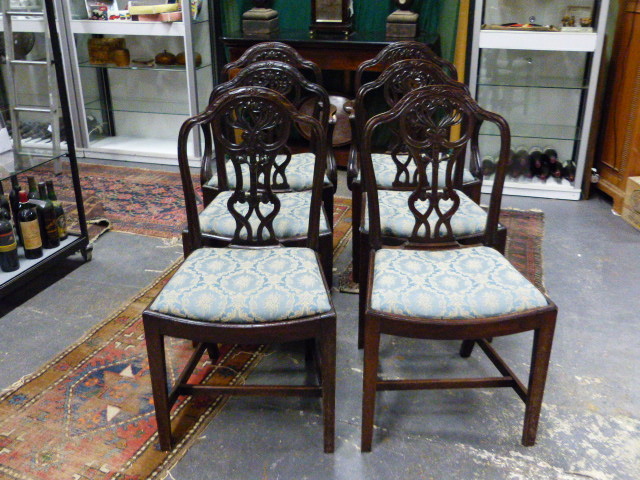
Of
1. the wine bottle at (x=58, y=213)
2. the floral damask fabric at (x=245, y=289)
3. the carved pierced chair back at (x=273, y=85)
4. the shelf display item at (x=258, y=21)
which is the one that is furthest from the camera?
the shelf display item at (x=258, y=21)

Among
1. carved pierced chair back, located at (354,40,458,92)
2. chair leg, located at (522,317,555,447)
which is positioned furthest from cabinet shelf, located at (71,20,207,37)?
chair leg, located at (522,317,555,447)

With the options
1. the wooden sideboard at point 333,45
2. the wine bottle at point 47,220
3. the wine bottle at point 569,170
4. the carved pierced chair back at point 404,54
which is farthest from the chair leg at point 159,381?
the wine bottle at point 569,170

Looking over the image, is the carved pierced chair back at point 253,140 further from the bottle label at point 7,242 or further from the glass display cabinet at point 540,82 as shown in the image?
the glass display cabinet at point 540,82

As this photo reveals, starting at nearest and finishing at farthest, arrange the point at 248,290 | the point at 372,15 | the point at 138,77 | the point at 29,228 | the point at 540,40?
the point at 248,290, the point at 29,228, the point at 540,40, the point at 372,15, the point at 138,77

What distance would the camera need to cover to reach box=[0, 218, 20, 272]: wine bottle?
8.06 ft

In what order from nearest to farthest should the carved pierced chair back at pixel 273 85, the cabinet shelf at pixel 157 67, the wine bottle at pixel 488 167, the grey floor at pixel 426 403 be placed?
the grey floor at pixel 426 403
the carved pierced chair back at pixel 273 85
the wine bottle at pixel 488 167
the cabinet shelf at pixel 157 67

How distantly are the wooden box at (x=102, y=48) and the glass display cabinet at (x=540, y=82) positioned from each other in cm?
246

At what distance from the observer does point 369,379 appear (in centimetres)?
165

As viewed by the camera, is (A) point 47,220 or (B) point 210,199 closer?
(B) point 210,199

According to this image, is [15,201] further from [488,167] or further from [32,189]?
[488,167]

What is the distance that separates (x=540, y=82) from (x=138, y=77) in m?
2.82

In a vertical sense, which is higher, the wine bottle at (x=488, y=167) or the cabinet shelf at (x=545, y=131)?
the cabinet shelf at (x=545, y=131)

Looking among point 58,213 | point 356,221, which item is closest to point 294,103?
point 356,221

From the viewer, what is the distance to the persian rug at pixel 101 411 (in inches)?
65.4
